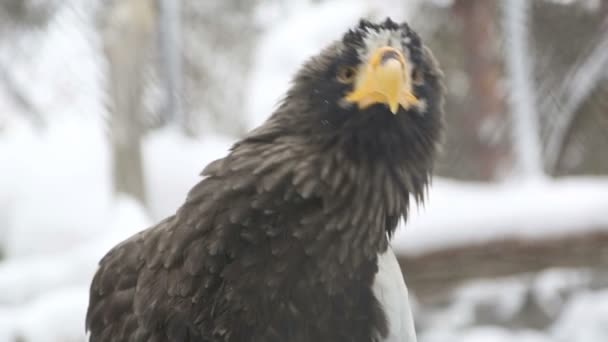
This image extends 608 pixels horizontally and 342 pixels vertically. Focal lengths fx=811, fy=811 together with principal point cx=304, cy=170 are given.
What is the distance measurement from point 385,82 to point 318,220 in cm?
20

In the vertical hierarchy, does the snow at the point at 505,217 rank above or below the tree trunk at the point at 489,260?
above

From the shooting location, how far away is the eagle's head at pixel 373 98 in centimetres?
103

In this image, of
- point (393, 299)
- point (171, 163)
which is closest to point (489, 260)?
point (171, 163)

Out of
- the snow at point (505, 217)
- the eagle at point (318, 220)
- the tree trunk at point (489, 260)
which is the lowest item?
the eagle at point (318, 220)

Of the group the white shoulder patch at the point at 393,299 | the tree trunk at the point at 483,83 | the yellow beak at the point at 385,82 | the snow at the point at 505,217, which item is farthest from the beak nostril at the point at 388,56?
the tree trunk at the point at 483,83

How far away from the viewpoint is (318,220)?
41.6 inches

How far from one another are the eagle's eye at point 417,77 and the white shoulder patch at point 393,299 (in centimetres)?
23

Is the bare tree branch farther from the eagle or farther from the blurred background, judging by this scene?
the eagle

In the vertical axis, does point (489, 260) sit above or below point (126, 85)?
below

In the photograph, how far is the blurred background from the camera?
252 centimetres

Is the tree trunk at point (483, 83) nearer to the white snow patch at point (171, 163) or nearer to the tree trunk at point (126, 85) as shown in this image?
the white snow patch at point (171, 163)

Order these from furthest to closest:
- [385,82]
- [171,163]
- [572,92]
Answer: [572,92] → [171,163] → [385,82]

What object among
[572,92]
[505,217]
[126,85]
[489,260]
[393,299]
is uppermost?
[126,85]

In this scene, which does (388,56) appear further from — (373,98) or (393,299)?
(393,299)
